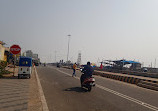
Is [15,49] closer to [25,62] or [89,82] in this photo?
[25,62]

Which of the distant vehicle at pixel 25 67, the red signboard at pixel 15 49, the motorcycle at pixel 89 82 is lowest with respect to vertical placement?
the motorcycle at pixel 89 82

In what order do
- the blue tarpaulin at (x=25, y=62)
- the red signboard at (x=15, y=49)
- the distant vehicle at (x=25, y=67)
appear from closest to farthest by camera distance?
1. the red signboard at (x=15, y=49)
2. the distant vehicle at (x=25, y=67)
3. the blue tarpaulin at (x=25, y=62)

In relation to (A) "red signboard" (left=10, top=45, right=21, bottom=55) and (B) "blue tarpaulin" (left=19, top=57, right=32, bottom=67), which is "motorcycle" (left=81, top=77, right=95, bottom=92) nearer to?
(A) "red signboard" (left=10, top=45, right=21, bottom=55)

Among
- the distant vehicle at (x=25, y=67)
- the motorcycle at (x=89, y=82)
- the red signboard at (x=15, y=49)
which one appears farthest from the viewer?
the distant vehicle at (x=25, y=67)

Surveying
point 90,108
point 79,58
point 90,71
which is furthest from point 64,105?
point 79,58

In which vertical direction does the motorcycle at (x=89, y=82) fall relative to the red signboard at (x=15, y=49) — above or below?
below

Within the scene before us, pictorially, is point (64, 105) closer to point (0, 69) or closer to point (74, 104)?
point (74, 104)

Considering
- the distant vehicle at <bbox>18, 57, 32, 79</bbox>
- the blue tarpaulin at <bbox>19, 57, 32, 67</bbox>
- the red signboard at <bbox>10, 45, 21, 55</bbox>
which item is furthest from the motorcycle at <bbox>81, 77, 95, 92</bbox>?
the blue tarpaulin at <bbox>19, 57, 32, 67</bbox>

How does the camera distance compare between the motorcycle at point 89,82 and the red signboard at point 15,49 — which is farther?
the red signboard at point 15,49

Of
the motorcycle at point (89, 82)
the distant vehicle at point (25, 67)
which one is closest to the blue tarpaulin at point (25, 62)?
the distant vehicle at point (25, 67)

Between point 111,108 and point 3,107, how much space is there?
13.9ft

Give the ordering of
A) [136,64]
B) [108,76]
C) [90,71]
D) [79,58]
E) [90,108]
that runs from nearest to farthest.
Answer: [90,108] → [90,71] → [108,76] → [136,64] → [79,58]

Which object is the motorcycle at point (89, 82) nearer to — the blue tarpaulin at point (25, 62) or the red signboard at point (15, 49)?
the red signboard at point (15, 49)

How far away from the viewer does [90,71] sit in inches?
453
